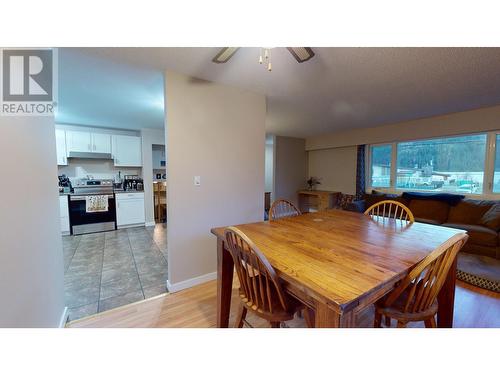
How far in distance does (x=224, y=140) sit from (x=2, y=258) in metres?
1.85

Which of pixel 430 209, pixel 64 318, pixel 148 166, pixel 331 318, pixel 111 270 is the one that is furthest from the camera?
pixel 148 166

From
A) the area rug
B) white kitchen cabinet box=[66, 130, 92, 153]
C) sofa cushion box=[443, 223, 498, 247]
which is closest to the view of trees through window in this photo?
sofa cushion box=[443, 223, 498, 247]

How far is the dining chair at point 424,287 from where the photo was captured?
949 mm

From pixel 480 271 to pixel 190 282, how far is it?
3.18 metres

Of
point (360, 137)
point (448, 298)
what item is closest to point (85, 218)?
point (448, 298)

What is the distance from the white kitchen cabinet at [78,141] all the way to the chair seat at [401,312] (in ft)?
17.1

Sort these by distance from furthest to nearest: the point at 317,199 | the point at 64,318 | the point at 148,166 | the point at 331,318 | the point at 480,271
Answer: the point at 317,199
the point at 148,166
the point at 480,271
the point at 64,318
the point at 331,318

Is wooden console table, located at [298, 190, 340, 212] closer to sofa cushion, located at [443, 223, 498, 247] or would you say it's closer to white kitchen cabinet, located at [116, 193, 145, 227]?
sofa cushion, located at [443, 223, 498, 247]

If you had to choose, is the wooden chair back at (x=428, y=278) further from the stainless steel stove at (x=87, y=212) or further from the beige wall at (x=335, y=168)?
the stainless steel stove at (x=87, y=212)

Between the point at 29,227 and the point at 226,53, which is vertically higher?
the point at 226,53

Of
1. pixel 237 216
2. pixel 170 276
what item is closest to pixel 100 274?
pixel 170 276

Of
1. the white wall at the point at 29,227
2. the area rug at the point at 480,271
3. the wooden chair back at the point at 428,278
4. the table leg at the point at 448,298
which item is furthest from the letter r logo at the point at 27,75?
the area rug at the point at 480,271

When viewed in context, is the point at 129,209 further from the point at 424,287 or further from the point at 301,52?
the point at 424,287

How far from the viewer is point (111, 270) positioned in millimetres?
2514
